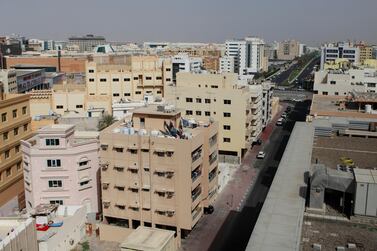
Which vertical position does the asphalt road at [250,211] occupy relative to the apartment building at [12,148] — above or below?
below

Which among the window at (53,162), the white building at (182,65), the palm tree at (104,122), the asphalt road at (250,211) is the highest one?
the white building at (182,65)

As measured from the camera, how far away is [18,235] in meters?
21.9

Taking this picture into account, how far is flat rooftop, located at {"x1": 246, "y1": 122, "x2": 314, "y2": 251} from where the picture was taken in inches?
684

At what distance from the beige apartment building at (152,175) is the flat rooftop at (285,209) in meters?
7.25

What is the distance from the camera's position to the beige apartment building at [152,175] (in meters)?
30.6

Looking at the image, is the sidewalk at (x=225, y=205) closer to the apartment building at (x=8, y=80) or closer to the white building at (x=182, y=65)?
the white building at (x=182, y=65)

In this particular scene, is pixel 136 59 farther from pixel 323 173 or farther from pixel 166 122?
pixel 323 173

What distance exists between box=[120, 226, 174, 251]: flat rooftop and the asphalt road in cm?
575

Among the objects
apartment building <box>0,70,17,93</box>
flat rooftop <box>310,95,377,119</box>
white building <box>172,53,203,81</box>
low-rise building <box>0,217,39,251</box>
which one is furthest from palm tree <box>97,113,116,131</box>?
white building <box>172,53,203,81</box>

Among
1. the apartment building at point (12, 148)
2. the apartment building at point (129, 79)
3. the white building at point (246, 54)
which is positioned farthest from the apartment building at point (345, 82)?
the white building at point (246, 54)

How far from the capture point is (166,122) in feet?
111

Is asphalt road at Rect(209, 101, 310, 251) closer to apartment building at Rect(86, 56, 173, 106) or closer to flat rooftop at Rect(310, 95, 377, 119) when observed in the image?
flat rooftop at Rect(310, 95, 377, 119)

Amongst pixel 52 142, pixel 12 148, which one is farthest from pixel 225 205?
pixel 12 148

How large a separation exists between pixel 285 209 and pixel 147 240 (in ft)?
32.1
